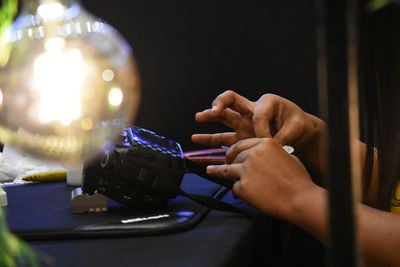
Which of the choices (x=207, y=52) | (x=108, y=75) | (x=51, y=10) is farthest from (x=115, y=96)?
(x=207, y=52)

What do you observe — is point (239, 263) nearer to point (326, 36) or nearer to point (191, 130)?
point (326, 36)

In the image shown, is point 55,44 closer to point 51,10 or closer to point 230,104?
point 51,10

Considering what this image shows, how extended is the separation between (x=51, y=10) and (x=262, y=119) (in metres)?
0.39

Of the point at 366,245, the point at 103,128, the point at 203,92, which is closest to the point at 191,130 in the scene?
the point at 203,92

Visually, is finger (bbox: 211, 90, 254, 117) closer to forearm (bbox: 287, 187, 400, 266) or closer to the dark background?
forearm (bbox: 287, 187, 400, 266)

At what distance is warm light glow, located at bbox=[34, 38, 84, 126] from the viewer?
1.92 ft

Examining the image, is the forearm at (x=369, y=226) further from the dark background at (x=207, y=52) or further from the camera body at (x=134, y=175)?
the dark background at (x=207, y=52)

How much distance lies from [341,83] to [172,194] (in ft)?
1.60

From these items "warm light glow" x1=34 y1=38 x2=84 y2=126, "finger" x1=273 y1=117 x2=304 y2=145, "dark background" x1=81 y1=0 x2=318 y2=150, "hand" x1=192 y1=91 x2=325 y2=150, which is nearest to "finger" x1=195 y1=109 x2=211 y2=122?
"hand" x1=192 y1=91 x2=325 y2=150

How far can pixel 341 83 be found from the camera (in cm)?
14

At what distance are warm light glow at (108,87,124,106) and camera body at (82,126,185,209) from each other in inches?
2.9

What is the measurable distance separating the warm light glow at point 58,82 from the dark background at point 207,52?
111 centimetres

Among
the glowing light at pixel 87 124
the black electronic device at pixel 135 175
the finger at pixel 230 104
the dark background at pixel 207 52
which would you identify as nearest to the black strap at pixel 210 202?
the black electronic device at pixel 135 175

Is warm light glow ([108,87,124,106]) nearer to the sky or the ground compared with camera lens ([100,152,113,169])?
nearer to the sky
